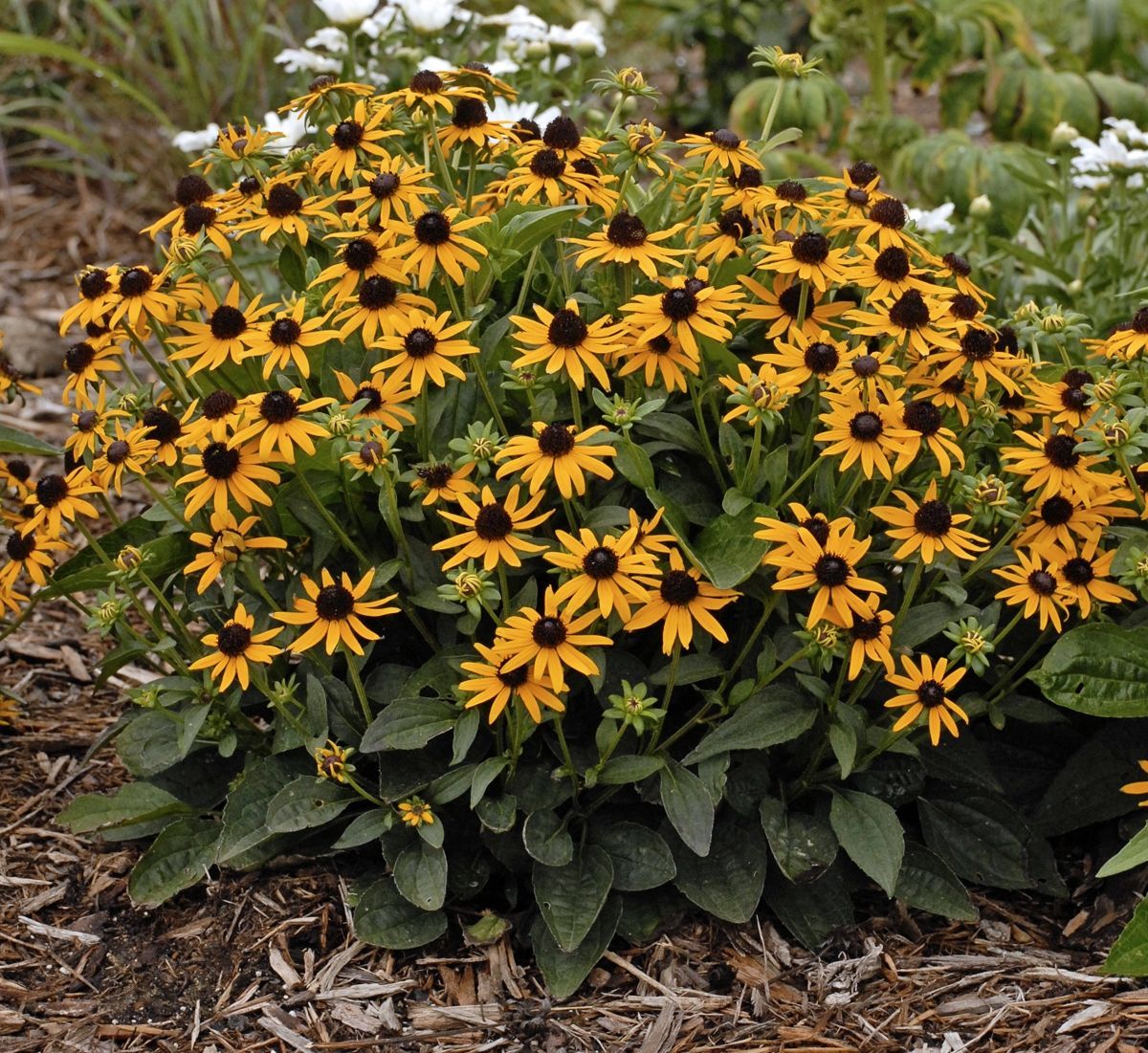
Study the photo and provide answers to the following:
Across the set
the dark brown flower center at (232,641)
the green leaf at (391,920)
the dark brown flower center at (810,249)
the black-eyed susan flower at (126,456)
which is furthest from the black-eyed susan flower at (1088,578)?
the black-eyed susan flower at (126,456)

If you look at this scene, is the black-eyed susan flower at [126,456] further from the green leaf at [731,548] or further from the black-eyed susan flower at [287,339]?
the green leaf at [731,548]

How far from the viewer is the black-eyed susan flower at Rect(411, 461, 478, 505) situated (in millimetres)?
2064

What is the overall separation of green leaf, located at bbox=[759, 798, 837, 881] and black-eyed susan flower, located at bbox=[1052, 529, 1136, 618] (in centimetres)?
55

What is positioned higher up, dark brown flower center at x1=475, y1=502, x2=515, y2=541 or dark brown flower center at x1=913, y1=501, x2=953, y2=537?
dark brown flower center at x1=475, y1=502, x2=515, y2=541

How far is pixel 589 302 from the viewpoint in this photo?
223 cm

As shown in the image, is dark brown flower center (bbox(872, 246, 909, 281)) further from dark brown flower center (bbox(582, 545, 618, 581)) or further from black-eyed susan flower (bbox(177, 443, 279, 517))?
black-eyed susan flower (bbox(177, 443, 279, 517))

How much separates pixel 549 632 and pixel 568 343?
453 mm

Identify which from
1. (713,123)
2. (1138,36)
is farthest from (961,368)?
(1138,36)

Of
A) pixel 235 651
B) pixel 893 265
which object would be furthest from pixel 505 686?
pixel 893 265

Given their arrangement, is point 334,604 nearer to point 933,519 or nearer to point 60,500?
point 60,500

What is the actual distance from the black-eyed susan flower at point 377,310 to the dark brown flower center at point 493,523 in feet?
1.12

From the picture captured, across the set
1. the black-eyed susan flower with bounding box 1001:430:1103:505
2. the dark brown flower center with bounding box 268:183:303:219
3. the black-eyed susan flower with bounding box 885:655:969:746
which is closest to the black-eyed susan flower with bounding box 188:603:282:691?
the dark brown flower center with bounding box 268:183:303:219

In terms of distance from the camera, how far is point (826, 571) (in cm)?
194

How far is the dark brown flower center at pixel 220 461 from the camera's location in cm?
205
